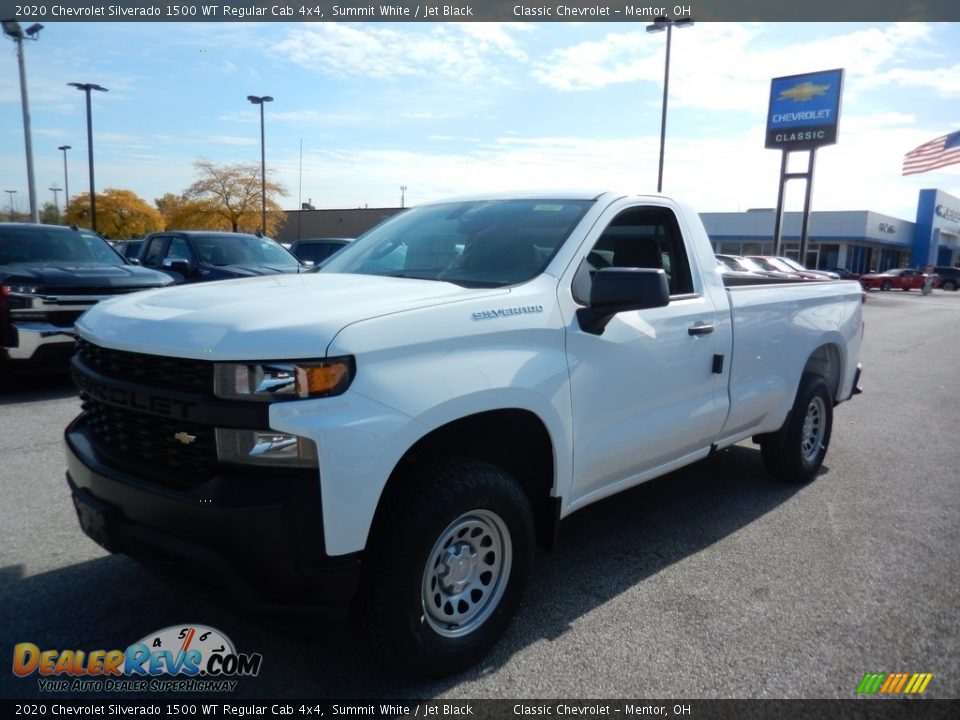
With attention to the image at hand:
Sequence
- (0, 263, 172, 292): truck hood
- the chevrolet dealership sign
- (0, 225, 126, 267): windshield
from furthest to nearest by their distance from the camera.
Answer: the chevrolet dealership sign → (0, 225, 126, 267): windshield → (0, 263, 172, 292): truck hood

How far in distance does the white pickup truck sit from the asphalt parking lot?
1.03ft

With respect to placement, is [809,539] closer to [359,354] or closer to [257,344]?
[359,354]

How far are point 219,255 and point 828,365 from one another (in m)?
8.90

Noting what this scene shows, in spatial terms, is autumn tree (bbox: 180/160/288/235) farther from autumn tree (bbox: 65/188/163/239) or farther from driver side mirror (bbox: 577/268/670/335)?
driver side mirror (bbox: 577/268/670/335)

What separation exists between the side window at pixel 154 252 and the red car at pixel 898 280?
42.6 meters

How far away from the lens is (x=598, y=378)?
3.27 meters

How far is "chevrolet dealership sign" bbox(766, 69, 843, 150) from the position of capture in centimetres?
3397

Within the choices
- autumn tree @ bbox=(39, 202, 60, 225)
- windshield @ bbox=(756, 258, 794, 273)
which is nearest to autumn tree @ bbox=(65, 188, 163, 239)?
autumn tree @ bbox=(39, 202, 60, 225)

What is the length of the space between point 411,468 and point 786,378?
10.4 feet

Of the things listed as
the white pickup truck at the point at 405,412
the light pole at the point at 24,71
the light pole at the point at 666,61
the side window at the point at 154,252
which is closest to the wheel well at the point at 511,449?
the white pickup truck at the point at 405,412

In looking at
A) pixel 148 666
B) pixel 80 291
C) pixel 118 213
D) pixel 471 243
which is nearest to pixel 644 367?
pixel 471 243

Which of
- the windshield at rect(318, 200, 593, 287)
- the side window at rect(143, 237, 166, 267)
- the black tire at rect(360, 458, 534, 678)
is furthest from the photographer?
the side window at rect(143, 237, 166, 267)

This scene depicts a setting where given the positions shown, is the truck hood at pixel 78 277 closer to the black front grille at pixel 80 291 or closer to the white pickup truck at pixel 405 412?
the black front grille at pixel 80 291

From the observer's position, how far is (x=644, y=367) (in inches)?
139
